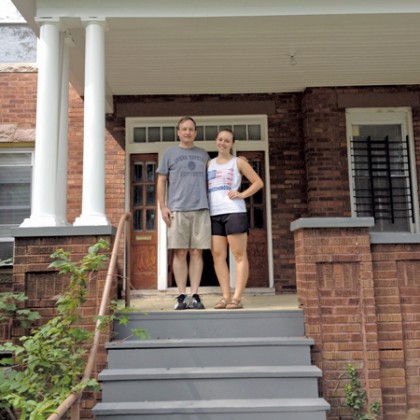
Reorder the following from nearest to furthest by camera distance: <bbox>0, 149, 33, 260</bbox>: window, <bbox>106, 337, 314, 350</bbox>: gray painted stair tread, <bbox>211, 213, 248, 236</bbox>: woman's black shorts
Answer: <bbox>106, 337, 314, 350</bbox>: gray painted stair tread < <bbox>211, 213, 248, 236</bbox>: woman's black shorts < <bbox>0, 149, 33, 260</bbox>: window

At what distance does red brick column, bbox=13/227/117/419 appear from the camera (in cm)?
392

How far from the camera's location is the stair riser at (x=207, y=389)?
3.53 meters

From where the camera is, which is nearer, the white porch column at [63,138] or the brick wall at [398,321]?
the brick wall at [398,321]

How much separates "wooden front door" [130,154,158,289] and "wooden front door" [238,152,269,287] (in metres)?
1.36

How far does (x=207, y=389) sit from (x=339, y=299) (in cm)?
134

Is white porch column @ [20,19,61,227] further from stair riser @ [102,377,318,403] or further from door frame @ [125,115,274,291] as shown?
door frame @ [125,115,274,291]

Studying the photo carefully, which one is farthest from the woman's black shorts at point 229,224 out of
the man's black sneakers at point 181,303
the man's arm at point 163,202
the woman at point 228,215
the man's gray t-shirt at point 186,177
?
the man's black sneakers at point 181,303

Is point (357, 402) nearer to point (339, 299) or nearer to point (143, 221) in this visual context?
point (339, 299)

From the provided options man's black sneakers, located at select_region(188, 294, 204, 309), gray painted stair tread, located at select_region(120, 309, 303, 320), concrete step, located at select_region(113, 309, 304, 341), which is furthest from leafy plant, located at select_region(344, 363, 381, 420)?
man's black sneakers, located at select_region(188, 294, 204, 309)

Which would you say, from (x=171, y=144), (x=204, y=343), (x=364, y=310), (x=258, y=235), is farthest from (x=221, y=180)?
(x=171, y=144)

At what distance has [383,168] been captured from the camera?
22.1 feet

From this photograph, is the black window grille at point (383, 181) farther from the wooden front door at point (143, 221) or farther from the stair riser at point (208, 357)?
the stair riser at point (208, 357)

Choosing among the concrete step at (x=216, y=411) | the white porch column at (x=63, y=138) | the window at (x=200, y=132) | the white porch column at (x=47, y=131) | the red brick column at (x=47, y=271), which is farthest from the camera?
the window at (x=200, y=132)

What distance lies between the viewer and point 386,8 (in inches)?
184
